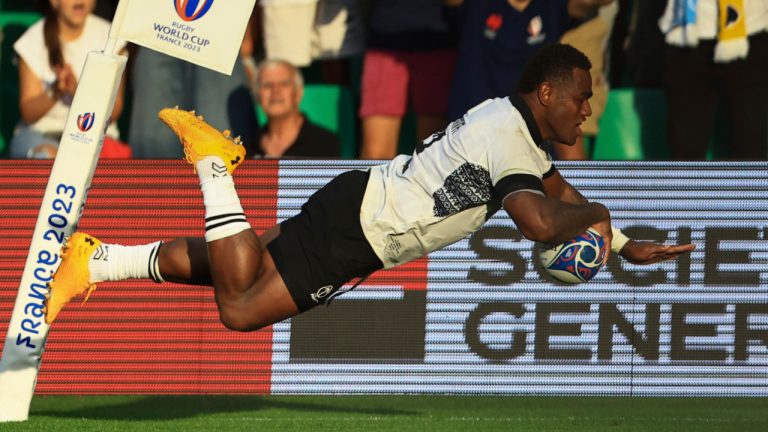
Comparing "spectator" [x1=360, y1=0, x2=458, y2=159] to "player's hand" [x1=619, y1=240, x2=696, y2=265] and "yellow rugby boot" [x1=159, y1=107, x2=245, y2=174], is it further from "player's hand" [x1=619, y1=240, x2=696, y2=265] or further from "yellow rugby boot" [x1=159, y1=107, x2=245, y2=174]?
"player's hand" [x1=619, y1=240, x2=696, y2=265]

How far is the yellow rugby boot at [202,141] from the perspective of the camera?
6.99m

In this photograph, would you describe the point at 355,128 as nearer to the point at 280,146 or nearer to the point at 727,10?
the point at 280,146

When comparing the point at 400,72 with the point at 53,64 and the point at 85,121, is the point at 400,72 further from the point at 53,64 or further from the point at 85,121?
the point at 85,121

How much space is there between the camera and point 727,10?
992 centimetres

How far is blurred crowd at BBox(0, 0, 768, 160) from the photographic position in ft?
32.7

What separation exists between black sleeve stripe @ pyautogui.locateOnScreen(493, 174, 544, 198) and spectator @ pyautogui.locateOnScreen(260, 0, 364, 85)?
14.6 feet

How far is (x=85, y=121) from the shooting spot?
753 centimetres

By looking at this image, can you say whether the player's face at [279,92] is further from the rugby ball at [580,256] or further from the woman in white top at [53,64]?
the rugby ball at [580,256]

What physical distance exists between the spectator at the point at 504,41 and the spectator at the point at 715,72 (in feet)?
3.07

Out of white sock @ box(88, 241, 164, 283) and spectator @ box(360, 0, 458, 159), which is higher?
spectator @ box(360, 0, 458, 159)

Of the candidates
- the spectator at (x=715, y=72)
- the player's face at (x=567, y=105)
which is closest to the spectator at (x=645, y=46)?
the spectator at (x=715, y=72)

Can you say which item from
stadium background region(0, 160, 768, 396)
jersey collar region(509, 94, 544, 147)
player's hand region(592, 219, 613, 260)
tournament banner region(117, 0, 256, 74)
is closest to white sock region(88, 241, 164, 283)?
tournament banner region(117, 0, 256, 74)

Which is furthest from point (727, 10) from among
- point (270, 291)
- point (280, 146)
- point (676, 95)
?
point (270, 291)

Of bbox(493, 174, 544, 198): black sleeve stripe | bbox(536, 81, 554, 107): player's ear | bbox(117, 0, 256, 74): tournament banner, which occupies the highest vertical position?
bbox(117, 0, 256, 74): tournament banner
